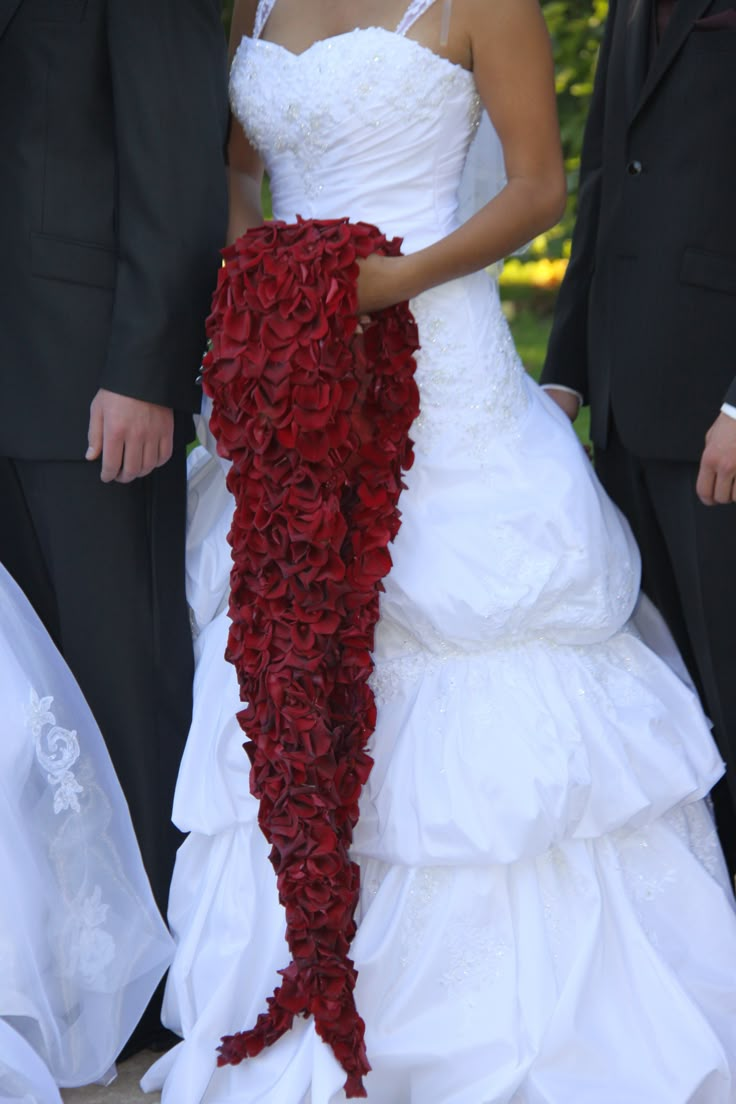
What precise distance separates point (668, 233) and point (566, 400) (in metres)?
0.58

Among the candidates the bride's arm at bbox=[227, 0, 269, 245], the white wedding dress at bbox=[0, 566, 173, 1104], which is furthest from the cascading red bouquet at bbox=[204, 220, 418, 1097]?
the bride's arm at bbox=[227, 0, 269, 245]

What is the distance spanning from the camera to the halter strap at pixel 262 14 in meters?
2.79

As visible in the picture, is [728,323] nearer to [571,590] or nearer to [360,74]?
[571,590]

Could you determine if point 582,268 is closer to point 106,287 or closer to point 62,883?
point 106,287

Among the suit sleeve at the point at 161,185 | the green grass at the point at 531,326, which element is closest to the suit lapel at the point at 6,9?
the suit sleeve at the point at 161,185

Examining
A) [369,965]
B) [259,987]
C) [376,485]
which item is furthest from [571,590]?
[259,987]

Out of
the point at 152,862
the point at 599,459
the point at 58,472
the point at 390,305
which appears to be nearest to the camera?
the point at 390,305

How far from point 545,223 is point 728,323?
0.40 metres

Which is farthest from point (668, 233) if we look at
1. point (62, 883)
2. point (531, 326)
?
point (531, 326)

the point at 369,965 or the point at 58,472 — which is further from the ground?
the point at 58,472

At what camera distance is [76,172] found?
8.54 feet

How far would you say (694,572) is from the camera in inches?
112

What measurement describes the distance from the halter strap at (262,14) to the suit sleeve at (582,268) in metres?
0.75

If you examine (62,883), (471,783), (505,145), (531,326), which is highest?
(505,145)
